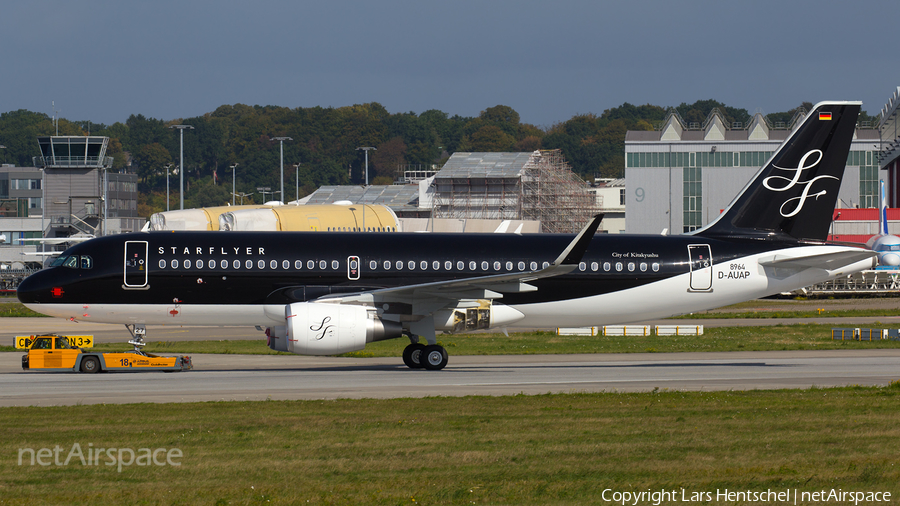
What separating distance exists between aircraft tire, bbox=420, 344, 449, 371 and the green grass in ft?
25.4

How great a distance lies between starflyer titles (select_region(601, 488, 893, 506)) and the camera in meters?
11.5

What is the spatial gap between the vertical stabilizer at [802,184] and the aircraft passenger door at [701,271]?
56.1 inches

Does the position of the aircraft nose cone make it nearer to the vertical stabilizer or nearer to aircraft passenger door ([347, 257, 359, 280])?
aircraft passenger door ([347, 257, 359, 280])

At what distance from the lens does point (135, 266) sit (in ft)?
94.9

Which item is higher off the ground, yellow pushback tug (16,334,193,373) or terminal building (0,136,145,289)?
terminal building (0,136,145,289)

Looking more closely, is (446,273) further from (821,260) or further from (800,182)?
(800,182)

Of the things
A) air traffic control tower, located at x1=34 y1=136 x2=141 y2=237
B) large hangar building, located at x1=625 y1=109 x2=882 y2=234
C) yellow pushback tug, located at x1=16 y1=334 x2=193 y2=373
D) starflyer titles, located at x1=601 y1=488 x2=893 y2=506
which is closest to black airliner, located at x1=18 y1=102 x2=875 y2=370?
yellow pushback tug, located at x1=16 y1=334 x2=193 y2=373

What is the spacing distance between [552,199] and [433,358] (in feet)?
405

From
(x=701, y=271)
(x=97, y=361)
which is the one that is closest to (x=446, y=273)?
(x=701, y=271)

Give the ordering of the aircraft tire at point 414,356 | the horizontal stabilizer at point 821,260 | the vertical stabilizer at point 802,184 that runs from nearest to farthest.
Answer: the aircraft tire at point 414,356
the horizontal stabilizer at point 821,260
the vertical stabilizer at point 802,184

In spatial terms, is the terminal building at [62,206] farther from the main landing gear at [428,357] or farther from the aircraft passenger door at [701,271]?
the aircraft passenger door at [701,271]

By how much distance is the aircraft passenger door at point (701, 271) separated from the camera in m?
31.1

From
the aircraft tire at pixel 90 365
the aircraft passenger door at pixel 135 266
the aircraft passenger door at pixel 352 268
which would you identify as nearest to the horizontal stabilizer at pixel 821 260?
the aircraft passenger door at pixel 352 268

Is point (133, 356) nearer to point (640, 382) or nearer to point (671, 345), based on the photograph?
point (640, 382)
